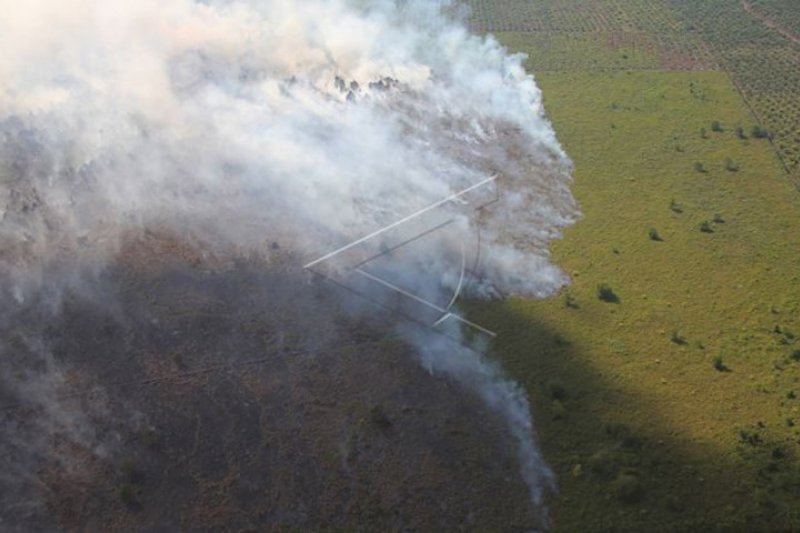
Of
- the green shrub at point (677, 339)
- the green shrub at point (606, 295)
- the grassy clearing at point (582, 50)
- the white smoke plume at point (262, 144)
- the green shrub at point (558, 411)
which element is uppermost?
the grassy clearing at point (582, 50)

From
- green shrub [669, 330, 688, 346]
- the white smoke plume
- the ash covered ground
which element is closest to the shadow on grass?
the white smoke plume

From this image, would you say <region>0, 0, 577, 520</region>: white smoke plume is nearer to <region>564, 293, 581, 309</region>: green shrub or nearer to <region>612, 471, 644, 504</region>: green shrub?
<region>564, 293, 581, 309</region>: green shrub

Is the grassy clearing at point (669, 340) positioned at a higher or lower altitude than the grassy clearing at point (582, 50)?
lower

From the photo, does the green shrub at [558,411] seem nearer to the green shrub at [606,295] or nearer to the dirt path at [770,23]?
the green shrub at [606,295]

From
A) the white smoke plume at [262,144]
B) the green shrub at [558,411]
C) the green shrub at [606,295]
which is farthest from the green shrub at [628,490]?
the green shrub at [606,295]

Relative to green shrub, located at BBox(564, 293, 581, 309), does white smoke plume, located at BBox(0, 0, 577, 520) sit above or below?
above

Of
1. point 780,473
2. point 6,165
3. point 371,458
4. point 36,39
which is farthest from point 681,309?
point 36,39

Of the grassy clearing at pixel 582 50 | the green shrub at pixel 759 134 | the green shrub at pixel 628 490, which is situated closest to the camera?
the green shrub at pixel 628 490
